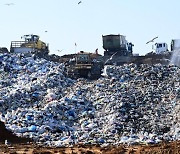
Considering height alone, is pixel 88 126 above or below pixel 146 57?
below

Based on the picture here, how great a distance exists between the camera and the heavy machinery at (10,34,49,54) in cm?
2986

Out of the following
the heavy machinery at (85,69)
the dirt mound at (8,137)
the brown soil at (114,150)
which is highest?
the heavy machinery at (85,69)

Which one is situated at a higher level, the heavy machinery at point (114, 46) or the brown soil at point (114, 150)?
the heavy machinery at point (114, 46)

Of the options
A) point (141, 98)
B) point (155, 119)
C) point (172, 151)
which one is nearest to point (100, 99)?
point (141, 98)

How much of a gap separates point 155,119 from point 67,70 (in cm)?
753

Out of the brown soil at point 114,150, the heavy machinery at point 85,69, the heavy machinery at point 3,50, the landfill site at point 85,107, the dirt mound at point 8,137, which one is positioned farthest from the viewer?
the heavy machinery at point 3,50

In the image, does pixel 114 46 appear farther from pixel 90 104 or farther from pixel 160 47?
pixel 90 104

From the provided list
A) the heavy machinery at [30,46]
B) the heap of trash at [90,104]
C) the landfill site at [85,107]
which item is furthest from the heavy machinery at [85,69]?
the heavy machinery at [30,46]

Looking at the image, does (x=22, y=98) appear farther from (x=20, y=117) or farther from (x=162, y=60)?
(x=162, y=60)

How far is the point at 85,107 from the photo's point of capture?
17.7 metres

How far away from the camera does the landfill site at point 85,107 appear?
44.8 ft

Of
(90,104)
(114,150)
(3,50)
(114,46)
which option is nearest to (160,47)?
(114,46)

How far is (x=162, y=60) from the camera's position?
96.4ft

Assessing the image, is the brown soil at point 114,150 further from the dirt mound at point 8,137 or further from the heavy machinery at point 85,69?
the heavy machinery at point 85,69
